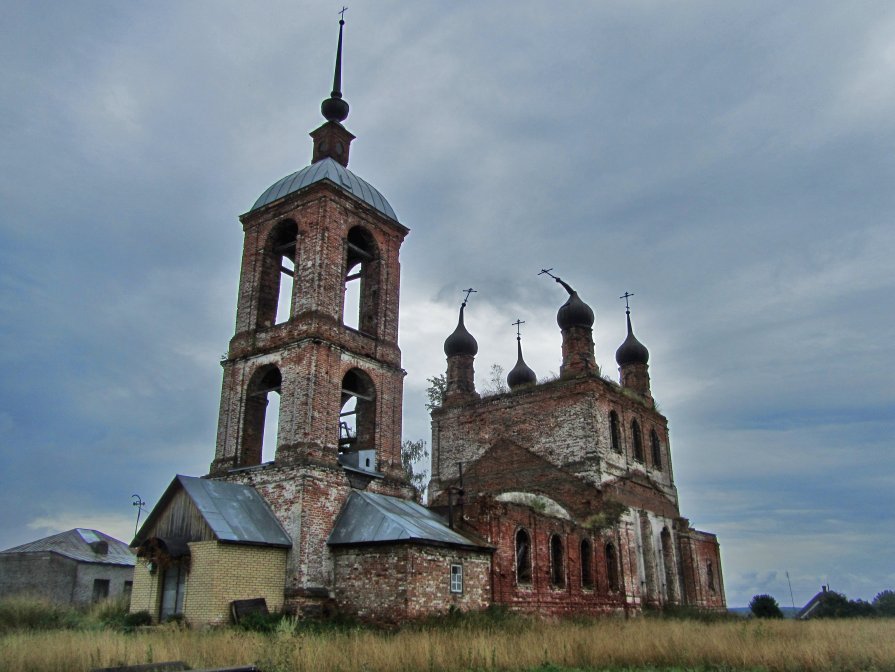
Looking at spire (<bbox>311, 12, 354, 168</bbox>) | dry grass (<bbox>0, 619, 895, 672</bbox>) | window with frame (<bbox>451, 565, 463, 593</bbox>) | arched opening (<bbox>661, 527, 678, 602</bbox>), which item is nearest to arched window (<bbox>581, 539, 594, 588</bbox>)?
arched opening (<bbox>661, 527, 678, 602</bbox>)

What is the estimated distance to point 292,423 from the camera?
17047 mm

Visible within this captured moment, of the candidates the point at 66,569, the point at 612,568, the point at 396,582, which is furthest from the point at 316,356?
the point at 66,569

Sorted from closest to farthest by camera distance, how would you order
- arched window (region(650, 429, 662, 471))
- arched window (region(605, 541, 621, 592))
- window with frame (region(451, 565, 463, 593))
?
window with frame (region(451, 565, 463, 593)) < arched window (region(605, 541, 621, 592)) < arched window (region(650, 429, 662, 471))

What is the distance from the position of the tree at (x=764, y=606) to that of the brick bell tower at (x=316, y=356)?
17.6m

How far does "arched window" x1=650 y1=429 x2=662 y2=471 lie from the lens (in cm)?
2755

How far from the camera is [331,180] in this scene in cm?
1944

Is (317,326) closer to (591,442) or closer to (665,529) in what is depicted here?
(591,442)

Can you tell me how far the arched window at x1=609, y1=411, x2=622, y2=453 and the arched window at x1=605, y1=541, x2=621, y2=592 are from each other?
11.4 feet

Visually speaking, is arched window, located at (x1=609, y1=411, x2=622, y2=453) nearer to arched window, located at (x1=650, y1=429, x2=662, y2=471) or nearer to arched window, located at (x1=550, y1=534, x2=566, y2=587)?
arched window, located at (x1=650, y1=429, x2=662, y2=471)

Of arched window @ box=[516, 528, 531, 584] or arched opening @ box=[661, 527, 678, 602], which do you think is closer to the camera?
arched window @ box=[516, 528, 531, 584]

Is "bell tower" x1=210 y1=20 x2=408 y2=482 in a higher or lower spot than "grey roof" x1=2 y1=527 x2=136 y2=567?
higher

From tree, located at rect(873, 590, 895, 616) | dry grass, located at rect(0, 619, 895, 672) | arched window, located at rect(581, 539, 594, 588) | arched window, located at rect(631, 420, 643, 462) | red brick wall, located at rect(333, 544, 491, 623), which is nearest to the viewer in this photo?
dry grass, located at rect(0, 619, 895, 672)

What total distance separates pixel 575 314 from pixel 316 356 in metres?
10.5

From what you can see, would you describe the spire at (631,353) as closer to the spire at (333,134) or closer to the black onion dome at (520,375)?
the black onion dome at (520,375)
